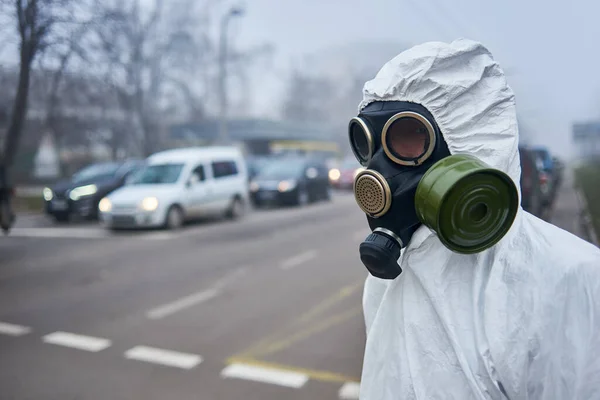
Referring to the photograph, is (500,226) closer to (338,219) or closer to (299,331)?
(299,331)

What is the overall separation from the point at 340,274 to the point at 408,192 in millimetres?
6046

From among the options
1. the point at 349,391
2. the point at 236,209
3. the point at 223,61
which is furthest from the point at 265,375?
the point at 223,61

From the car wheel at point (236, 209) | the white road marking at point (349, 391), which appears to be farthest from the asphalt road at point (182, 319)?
the car wheel at point (236, 209)

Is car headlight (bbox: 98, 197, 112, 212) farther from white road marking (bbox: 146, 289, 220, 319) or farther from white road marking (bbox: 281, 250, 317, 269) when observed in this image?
white road marking (bbox: 146, 289, 220, 319)

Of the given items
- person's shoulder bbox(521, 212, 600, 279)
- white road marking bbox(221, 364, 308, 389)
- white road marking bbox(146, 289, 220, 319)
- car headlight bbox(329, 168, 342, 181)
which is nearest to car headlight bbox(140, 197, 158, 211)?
white road marking bbox(146, 289, 220, 319)

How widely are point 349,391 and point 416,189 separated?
2654 mm

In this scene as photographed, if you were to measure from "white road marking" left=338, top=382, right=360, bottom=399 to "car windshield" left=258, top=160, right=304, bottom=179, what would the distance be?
1378cm

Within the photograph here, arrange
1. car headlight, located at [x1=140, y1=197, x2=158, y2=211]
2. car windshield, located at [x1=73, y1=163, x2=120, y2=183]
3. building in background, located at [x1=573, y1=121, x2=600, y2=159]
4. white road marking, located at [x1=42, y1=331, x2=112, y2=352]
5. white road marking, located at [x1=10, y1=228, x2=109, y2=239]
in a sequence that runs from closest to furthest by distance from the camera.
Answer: white road marking, located at [x1=42, y1=331, x2=112, y2=352] → building in background, located at [x1=573, y1=121, x2=600, y2=159] → white road marking, located at [x1=10, y1=228, x2=109, y2=239] → car headlight, located at [x1=140, y1=197, x2=158, y2=211] → car windshield, located at [x1=73, y1=163, x2=120, y2=183]

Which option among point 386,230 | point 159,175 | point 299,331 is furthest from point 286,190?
point 386,230

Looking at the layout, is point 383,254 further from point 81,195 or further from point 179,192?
point 81,195

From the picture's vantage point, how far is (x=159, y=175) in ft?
42.0

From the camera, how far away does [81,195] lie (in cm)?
1368

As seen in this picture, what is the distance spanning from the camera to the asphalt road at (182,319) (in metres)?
3.89

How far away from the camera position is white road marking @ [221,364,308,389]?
3861mm
